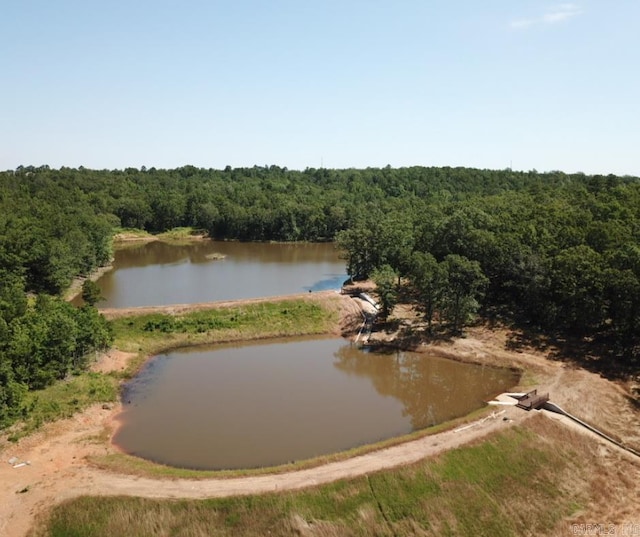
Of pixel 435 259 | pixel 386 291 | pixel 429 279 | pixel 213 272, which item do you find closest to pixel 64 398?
pixel 386 291

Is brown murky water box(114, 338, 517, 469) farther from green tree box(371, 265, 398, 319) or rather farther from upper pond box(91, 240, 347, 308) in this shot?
upper pond box(91, 240, 347, 308)

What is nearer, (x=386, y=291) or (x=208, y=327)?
(x=208, y=327)

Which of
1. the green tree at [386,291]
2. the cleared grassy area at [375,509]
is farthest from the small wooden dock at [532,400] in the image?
the green tree at [386,291]

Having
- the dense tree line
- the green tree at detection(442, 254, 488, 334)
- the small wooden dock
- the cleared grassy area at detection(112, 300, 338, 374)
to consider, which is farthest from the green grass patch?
the green tree at detection(442, 254, 488, 334)

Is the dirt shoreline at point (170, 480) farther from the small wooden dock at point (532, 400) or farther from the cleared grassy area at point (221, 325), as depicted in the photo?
the cleared grassy area at point (221, 325)

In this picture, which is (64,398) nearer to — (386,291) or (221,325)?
(221,325)

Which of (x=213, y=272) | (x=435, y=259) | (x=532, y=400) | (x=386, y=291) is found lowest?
(x=532, y=400)
